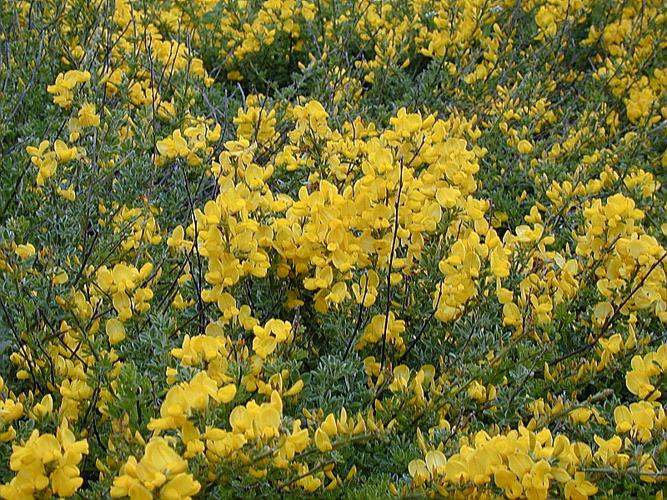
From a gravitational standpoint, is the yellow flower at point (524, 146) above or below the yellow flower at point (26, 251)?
above

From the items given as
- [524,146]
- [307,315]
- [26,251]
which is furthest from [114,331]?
[524,146]

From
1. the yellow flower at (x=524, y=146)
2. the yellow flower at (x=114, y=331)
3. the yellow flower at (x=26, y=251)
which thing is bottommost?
the yellow flower at (x=114, y=331)

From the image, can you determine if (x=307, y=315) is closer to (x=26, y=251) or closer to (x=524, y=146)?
(x=26, y=251)

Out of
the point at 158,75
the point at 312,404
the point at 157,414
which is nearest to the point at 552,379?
the point at 312,404

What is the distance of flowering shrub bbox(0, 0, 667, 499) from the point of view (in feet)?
4.97

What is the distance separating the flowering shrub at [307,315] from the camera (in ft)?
4.97

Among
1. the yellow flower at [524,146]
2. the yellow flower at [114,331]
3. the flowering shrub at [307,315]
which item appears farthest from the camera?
the yellow flower at [524,146]

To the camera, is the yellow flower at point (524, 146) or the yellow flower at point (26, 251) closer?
the yellow flower at point (26, 251)

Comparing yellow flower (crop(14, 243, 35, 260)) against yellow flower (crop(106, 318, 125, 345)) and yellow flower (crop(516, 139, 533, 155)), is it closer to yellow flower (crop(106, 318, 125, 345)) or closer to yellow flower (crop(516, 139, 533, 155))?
yellow flower (crop(106, 318, 125, 345))

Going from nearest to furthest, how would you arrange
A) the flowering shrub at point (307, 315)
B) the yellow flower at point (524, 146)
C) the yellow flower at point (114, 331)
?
1. the flowering shrub at point (307, 315)
2. the yellow flower at point (114, 331)
3. the yellow flower at point (524, 146)

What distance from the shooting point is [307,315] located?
7.20ft

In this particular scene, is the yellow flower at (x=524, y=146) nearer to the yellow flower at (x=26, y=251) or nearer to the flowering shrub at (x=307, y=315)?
the flowering shrub at (x=307, y=315)

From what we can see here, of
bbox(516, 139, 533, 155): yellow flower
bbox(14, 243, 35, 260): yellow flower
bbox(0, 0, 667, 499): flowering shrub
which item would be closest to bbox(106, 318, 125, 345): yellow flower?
bbox(0, 0, 667, 499): flowering shrub

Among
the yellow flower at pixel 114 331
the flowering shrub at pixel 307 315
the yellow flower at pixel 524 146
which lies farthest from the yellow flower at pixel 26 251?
the yellow flower at pixel 524 146
